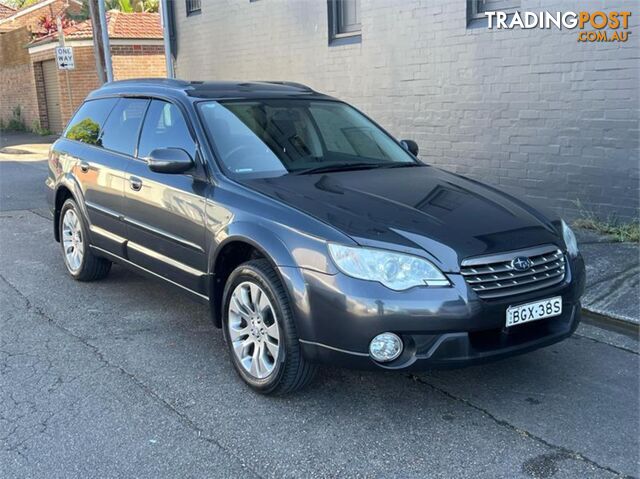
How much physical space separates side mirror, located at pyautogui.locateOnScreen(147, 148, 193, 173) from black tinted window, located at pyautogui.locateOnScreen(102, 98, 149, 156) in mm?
913

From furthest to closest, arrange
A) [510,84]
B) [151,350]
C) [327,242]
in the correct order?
1. [510,84]
2. [151,350]
3. [327,242]

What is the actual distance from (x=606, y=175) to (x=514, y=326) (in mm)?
4304

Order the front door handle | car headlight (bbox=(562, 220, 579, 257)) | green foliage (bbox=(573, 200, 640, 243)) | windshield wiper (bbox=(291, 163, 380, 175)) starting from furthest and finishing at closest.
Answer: green foliage (bbox=(573, 200, 640, 243)), the front door handle, windshield wiper (bbox=(291, 163, 380, 175)), car headlight (bbox=(562, 220, 579, 257))

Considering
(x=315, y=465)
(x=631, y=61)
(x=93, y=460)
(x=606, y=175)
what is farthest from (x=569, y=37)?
(x=93, y=460)

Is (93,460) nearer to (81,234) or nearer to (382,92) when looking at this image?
(81,234)

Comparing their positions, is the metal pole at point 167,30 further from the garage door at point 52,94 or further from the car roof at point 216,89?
the garage door at point 52,94

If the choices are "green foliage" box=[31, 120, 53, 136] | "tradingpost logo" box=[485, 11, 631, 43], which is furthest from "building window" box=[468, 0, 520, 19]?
"green foliage" box=[31, 120, 53, 136]

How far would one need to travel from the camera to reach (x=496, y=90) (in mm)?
8008

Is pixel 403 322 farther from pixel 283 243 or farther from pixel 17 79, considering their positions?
pixel 17 79

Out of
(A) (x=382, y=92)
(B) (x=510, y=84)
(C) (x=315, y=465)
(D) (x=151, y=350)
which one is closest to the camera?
(C) (x=315, y=465)

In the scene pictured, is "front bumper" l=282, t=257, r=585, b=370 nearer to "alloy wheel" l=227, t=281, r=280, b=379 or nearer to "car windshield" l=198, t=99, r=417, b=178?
"alloy wheel" l=227, t=281, r=280, b=379

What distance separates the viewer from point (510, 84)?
786 cm

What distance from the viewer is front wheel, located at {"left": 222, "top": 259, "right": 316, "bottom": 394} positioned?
3611 mm

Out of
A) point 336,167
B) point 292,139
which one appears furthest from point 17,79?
point 336,167
